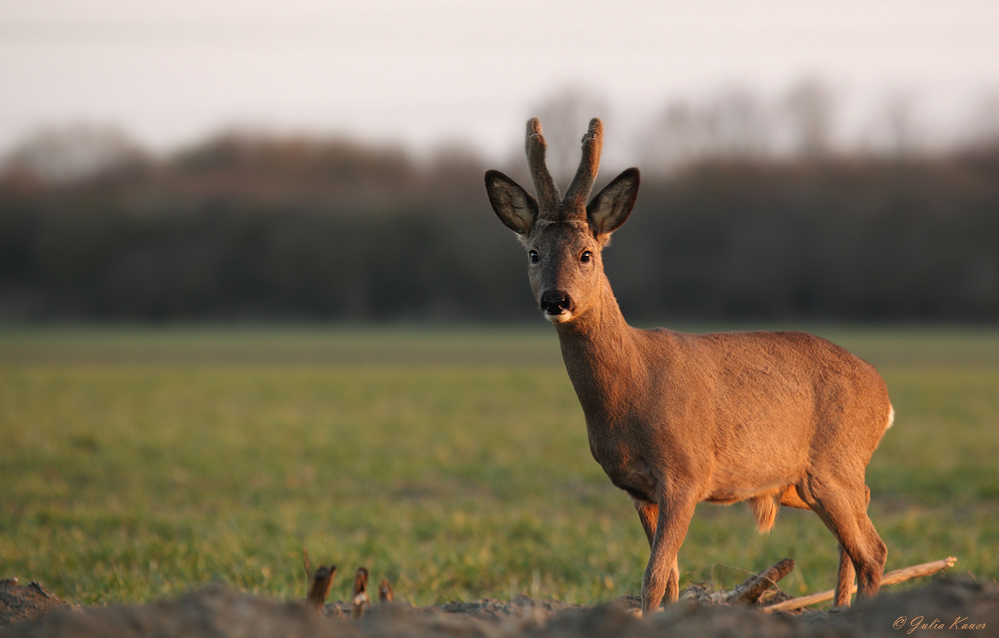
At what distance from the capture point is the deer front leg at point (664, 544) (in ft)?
15.2

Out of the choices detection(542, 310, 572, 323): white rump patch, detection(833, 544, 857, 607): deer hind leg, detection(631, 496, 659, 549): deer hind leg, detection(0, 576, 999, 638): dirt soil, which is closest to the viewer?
detection(0, 576, 999, 638): dirt soil

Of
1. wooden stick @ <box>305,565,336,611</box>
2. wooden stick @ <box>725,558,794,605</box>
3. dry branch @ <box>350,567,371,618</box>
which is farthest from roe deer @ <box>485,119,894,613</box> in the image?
wooden stick @ <box>305,565,336,611</box>

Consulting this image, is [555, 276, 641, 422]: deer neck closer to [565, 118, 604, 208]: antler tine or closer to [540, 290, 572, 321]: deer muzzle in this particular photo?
[540, 290, 572, 321]: deer muzzle

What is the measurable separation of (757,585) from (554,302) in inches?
71.1

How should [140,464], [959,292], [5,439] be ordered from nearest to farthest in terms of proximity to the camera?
[140,464] < [5,439] < [959,292]

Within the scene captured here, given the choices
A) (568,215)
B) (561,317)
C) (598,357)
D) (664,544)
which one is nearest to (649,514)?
(664,544)

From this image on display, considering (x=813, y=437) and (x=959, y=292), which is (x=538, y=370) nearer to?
(x=813, y=437)

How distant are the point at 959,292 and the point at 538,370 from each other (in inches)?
1565

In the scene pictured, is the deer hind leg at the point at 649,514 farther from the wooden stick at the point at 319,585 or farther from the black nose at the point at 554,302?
the wooden stick at the point at 319,585

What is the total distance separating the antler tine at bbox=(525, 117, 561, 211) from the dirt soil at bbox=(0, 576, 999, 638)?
2262mm

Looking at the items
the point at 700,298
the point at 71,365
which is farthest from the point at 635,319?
the point at 71,365

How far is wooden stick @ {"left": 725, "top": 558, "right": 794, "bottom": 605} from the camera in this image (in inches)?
189

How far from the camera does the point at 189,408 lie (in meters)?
19.0

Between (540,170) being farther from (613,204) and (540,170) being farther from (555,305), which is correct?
(555,305)
